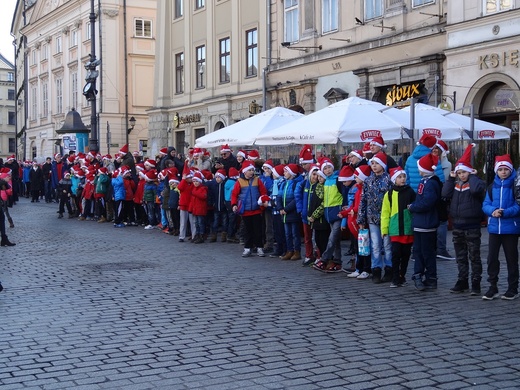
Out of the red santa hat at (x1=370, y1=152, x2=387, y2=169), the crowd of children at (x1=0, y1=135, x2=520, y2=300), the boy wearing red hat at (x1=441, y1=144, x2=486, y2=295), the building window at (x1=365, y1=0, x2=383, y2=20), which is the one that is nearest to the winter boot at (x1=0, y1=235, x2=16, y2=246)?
the crowd of children at (x1=0, y1=135, x2=520, y2=300)

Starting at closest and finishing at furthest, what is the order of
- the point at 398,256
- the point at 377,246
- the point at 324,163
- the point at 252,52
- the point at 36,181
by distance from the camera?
1. the point at 398,256
2. the point at 377,246
3. the point at 324,163
4. the point at 252,52
5. the point at 36,181

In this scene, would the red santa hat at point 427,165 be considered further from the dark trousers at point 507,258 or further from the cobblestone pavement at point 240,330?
the cobblestone pavement at point 240,330

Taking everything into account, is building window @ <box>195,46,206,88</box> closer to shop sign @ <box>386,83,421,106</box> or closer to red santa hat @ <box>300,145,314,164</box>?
shop sign @ <box>386,83,421,106</box>

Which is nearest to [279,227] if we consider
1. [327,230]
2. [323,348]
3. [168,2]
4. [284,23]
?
[327,230]

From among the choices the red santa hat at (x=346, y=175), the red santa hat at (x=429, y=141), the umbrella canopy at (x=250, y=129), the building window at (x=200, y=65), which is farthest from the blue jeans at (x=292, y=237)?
the building window at (x=200, y=65)

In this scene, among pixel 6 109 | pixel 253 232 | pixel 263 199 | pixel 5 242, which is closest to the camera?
pixel 263 199

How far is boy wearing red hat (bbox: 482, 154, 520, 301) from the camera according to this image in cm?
985

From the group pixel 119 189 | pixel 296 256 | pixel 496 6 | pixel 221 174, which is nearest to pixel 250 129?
pixel 221 174

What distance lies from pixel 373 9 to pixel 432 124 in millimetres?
10991

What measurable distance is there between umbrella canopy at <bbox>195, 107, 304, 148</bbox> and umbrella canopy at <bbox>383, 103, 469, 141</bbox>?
3.60 m

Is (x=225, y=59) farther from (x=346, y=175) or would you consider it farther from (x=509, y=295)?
(x=509, y=295)

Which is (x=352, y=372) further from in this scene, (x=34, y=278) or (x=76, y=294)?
(x=34, y=278)

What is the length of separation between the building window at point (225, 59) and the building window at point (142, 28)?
18.9 meters

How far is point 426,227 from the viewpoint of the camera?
1068 cm
